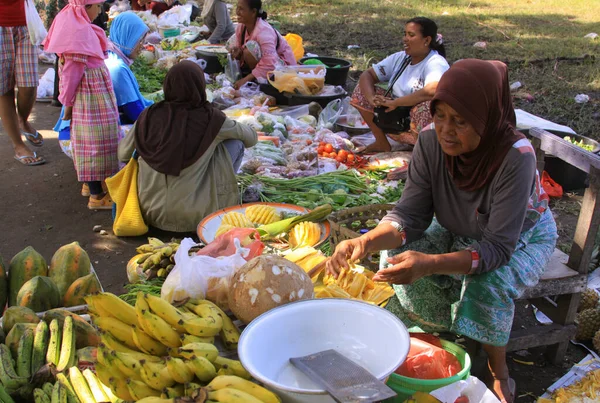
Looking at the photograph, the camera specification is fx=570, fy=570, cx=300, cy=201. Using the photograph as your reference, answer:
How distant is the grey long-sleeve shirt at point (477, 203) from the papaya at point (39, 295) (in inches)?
60.5

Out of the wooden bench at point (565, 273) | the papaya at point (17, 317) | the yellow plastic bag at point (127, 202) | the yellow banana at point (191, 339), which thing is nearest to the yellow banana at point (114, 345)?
the yellow banana at point (191, 339)

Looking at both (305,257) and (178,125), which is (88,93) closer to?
(178,125)

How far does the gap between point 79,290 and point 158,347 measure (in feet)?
3.05

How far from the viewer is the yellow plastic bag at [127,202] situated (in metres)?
4.11

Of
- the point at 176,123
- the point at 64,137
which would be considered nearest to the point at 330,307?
the point at 176,123

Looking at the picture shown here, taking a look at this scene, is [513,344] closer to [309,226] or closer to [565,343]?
[565,343]

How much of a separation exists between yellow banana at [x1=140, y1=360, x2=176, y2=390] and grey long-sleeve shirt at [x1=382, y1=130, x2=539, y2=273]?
4.05ft

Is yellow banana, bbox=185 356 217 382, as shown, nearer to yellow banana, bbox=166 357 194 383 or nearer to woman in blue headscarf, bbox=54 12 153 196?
yellow banana, bbox=166 357 194 383

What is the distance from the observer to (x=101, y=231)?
169 inches

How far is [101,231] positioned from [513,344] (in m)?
3.00

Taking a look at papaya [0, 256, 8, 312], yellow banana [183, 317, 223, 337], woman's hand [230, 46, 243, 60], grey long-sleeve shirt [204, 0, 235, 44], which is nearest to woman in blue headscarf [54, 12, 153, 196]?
papaya [0, 256, 8, 312]

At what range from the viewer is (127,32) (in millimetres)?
4891

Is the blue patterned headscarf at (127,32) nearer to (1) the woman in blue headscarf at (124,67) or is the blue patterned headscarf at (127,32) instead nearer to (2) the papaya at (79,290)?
(1) the woman in blue headscarf at (124,67)

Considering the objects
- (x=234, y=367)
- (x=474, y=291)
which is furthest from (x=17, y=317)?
(x=474, y=291)
